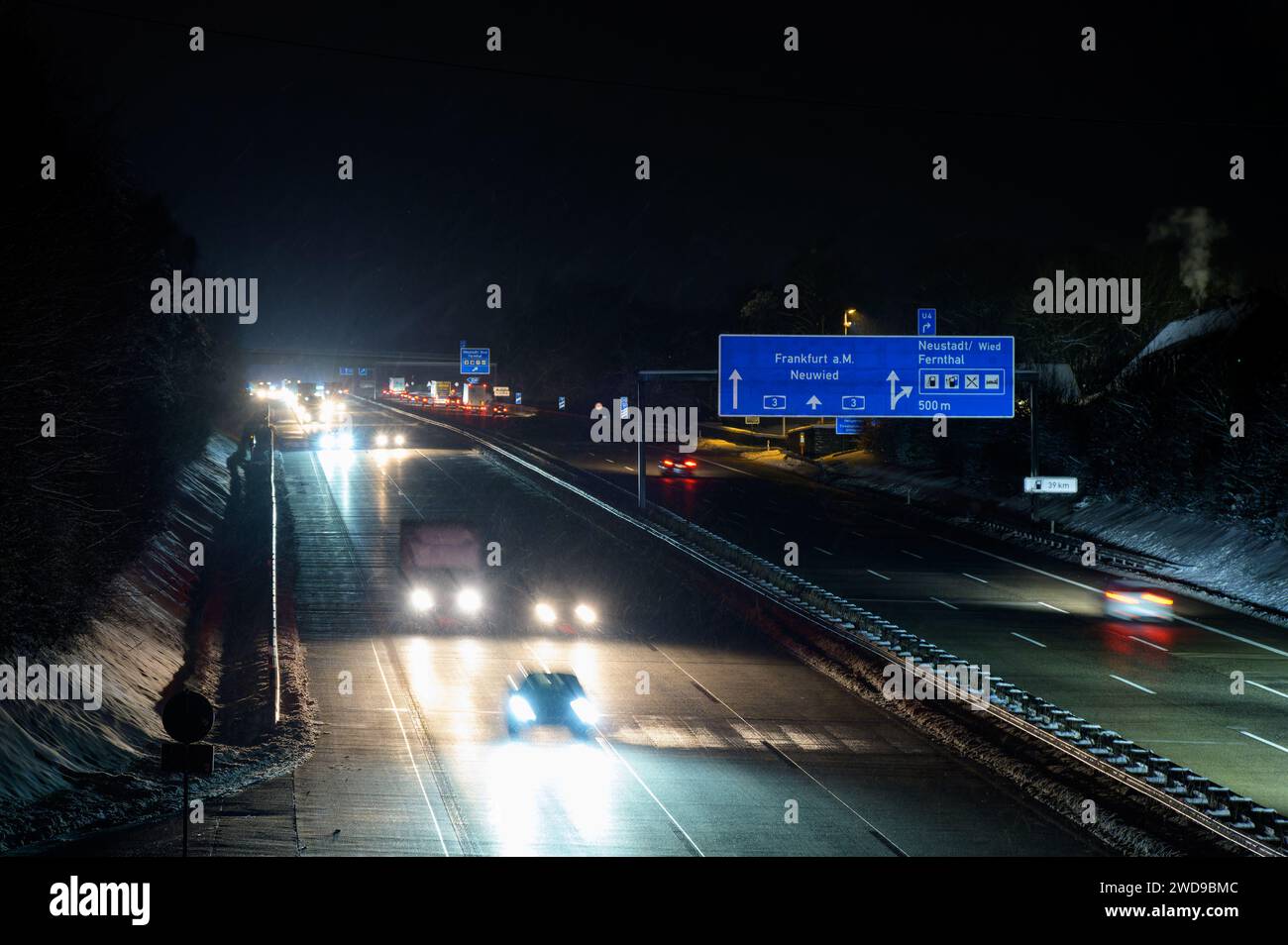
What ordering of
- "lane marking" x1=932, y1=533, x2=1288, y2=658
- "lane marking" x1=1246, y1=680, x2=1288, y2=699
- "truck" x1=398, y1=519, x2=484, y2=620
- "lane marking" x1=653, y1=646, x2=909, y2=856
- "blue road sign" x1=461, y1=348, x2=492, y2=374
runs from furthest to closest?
1. "blue road sign" x1=461, y1=348, x2=492, y2=374
2. "truck" x1=398, y1=519, x2=484, y2=620
3. "lane marking" x1=932, y1=533, x2=1288, y2=658
4. "lane marking" x1=1246, y1=680, x2=1288, y2=699
5. "lane marking" x1=653, y1=646, x2=909, y2=856

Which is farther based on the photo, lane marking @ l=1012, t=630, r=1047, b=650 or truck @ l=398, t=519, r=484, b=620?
truck @ l=398, t=519, r=484, b=620

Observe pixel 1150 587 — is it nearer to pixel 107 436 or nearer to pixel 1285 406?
pixel 1285 406

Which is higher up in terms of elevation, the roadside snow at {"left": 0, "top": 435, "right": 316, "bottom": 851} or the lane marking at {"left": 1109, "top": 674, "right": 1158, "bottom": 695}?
the roadside snow at {"left": 0, "top": 435, "right": 316, "bottom": 851}

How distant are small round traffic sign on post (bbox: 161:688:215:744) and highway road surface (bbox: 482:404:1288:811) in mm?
14285

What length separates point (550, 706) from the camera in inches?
901

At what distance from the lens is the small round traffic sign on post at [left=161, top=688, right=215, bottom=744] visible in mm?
11984

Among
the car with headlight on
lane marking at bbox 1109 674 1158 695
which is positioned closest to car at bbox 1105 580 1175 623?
lane marking at bbox 1109 674 1158 695

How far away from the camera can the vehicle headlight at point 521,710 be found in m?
22.9

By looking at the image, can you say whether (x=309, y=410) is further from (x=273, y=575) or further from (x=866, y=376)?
(x=273, y=575)

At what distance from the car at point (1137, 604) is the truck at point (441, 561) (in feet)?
A: 57.7
